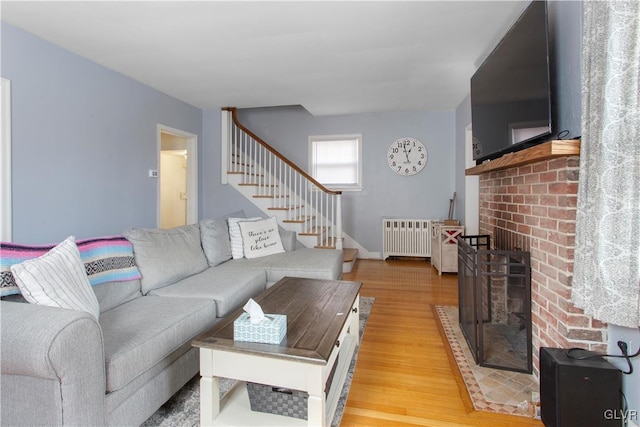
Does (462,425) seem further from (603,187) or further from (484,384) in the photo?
(603,187)

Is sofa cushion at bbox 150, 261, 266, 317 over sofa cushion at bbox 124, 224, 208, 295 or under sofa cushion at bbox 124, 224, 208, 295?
under

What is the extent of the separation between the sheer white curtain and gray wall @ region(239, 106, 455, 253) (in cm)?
390

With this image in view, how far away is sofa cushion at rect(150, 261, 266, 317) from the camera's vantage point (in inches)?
82.1

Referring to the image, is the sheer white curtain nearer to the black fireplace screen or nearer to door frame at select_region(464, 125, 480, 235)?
the black fireplace screen

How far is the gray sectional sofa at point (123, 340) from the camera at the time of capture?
3.52ft

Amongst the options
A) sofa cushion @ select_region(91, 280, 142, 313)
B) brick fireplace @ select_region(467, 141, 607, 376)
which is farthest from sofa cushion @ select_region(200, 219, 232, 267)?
brick fireplace @ select_region(467, 141, 607, 376)

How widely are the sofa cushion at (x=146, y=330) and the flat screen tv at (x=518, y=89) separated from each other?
214cm

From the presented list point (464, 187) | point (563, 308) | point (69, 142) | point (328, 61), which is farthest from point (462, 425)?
point (69, 142)

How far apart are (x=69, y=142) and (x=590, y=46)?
3.88 m

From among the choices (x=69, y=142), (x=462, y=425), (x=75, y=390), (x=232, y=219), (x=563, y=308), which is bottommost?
(x=462, y=425)

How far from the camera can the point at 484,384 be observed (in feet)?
5.95

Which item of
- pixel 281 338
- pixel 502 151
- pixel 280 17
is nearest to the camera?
pixel 281 338

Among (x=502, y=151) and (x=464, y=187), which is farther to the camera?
(x=464, y=187)

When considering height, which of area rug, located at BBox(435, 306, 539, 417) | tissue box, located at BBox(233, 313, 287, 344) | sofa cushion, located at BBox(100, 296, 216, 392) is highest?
tissue box, located at BBox(233, 313, 287, 344)
